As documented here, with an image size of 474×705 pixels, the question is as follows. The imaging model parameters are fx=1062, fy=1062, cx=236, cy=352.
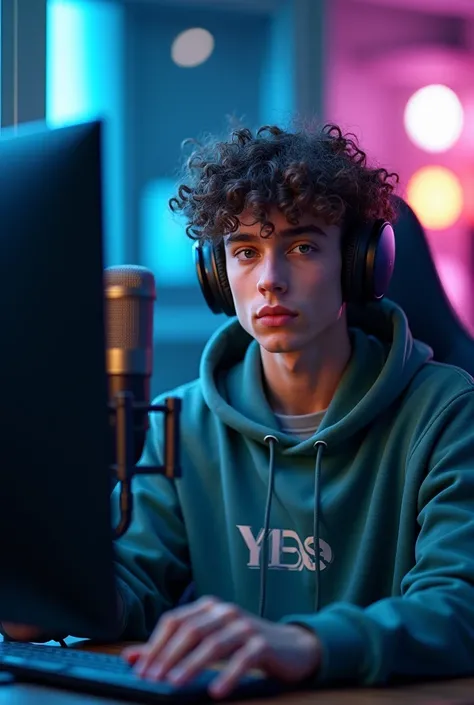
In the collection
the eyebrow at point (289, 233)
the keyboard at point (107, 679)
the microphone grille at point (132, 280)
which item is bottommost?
the keyboard at point (107, 679)

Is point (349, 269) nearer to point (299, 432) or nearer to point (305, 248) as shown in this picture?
point (305, 248)

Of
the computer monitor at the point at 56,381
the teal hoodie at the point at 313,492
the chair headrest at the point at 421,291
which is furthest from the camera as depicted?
the chair headrest at the point at 421,291

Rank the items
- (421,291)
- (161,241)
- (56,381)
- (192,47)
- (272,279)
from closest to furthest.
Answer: (56,381) < (272,279) < (421,291) < (192,47) < (161,241)

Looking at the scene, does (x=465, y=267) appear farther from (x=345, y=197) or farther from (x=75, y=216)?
(x=75, y=216)

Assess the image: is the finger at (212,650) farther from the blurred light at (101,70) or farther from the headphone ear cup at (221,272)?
the blurred light at (101,70)

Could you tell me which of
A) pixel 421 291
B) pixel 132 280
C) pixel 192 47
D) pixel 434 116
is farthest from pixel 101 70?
pixel 132 280

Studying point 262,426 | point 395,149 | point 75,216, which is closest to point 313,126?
point 262,426

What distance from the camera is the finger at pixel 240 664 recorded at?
0.89m

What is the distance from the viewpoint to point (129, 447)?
→ 0.95 metres

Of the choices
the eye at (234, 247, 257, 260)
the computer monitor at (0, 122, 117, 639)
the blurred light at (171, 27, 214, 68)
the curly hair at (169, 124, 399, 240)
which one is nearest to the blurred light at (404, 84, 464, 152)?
the blurred light at (171, 27, 214, 68)

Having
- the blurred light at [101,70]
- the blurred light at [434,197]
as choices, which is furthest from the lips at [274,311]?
the blurred light at [434,197]

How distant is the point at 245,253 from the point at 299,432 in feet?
0.93

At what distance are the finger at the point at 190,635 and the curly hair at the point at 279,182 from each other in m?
0.65

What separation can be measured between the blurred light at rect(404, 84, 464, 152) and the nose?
3.67 m
